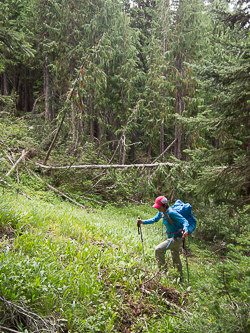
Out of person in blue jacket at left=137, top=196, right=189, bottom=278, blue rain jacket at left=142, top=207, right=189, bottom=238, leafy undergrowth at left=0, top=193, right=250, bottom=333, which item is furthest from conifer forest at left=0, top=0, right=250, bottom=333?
blue rain jacket at left=142, top=207, right=189, bottom=238

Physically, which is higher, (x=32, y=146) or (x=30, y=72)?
(x=30, y=72)

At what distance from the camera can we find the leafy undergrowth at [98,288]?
222 cm

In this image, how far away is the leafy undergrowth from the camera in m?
2.22

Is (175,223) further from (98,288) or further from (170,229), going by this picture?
(98,288)

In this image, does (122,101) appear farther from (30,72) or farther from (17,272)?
(17,272)

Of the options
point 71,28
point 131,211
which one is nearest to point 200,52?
point 71,28

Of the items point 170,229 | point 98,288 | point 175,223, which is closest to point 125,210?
point 170,229

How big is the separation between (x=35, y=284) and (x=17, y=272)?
304mm

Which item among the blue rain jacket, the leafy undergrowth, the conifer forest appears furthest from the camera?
the blue rain jacket

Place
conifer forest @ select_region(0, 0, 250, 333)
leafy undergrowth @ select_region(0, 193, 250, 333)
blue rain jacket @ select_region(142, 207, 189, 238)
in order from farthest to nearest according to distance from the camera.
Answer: blue rain jacket @ select_region(142, 207, 189, 238), conifer forest @ select_region(0, 0, 250, 333), leafy undergrowth @ select_region(0, 193, 250, 333)

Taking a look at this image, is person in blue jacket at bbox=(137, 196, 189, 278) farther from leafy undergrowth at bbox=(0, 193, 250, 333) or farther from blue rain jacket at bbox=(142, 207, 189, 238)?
leafy undergrowth at bbox=(0, 193, 250, 333)

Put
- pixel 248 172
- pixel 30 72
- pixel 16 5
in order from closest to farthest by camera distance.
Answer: pixel 248 172
pixel 16 5
pixel 30 72

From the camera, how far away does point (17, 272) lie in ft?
9.73

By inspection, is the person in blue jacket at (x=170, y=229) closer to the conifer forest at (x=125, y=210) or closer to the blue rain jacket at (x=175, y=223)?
the blue rain jacket at (x=175, y=223)
